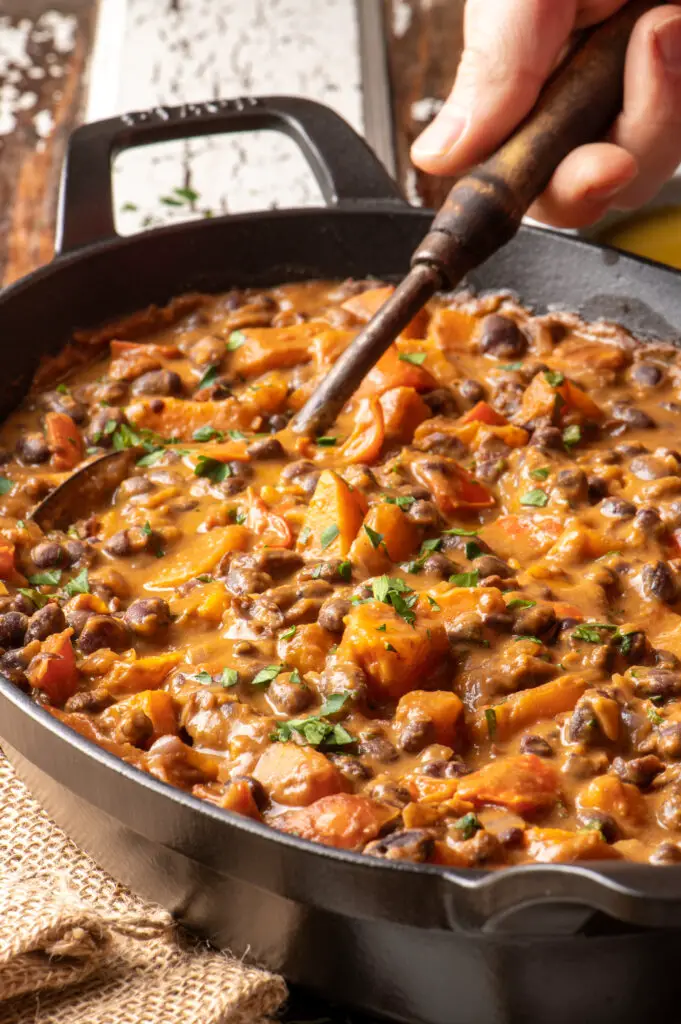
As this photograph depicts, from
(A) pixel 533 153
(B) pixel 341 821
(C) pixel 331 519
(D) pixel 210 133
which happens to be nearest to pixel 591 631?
(C) pixel 331 519

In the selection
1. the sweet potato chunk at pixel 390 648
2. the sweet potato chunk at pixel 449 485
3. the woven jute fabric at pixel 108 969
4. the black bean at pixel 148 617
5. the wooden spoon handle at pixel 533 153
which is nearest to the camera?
the woven jute fabric at pixel 108 969

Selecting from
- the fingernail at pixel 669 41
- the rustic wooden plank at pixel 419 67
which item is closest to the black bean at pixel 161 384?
the fingernail at pixel 669 41

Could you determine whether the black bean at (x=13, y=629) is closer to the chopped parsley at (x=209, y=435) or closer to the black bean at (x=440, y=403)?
the chopped parsley at (x=209, y=435)

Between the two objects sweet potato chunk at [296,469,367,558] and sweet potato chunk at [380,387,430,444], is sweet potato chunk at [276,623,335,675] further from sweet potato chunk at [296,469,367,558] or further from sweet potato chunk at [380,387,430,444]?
sweet potato chunk at [380,387,430,444]

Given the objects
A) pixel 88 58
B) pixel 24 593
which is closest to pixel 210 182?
pixel 88 58

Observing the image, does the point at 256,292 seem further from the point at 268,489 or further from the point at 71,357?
the point at 268,489

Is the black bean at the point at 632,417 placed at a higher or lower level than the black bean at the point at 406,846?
higher
